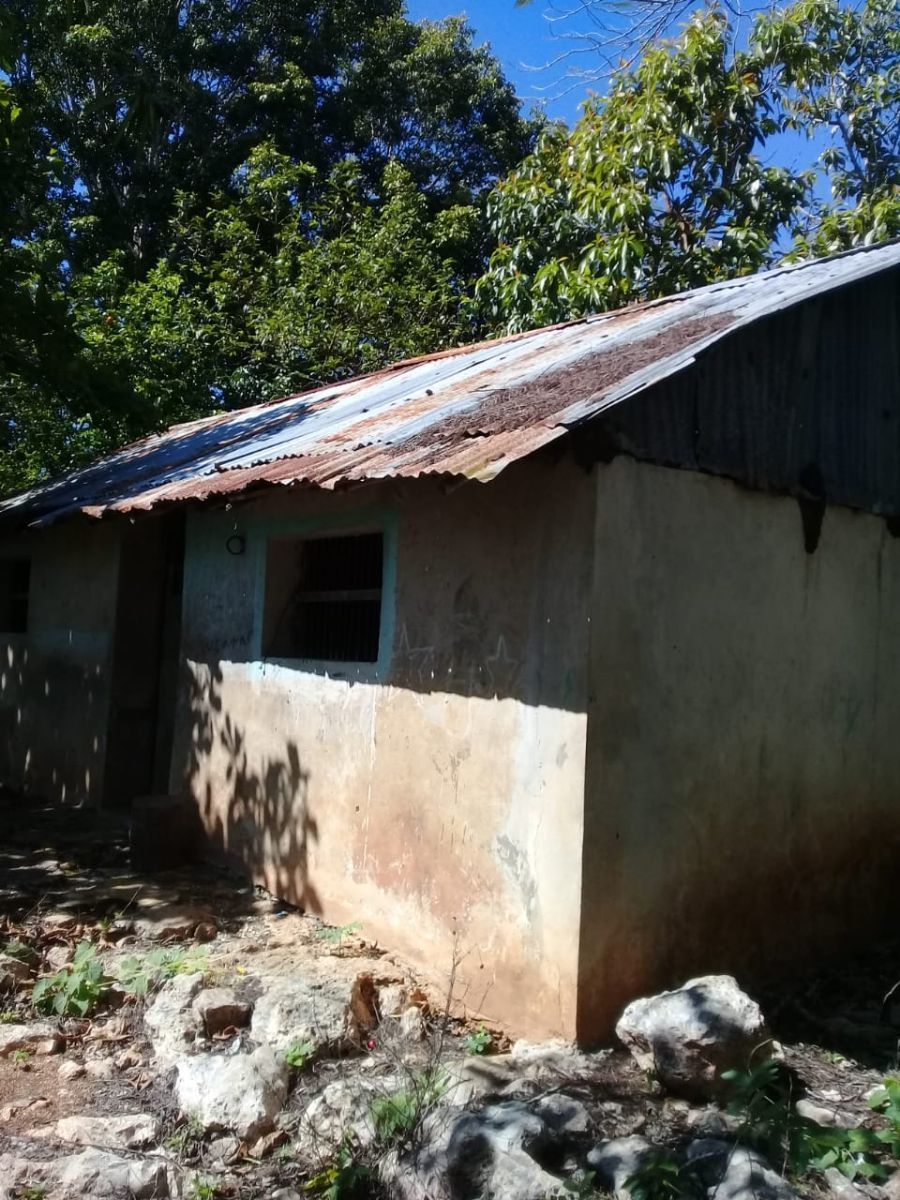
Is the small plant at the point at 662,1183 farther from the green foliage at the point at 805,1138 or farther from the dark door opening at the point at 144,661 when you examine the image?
the dark door opening at the point at 144,661

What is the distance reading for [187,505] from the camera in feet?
22.2

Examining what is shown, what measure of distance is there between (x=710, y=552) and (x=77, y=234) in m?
15.4

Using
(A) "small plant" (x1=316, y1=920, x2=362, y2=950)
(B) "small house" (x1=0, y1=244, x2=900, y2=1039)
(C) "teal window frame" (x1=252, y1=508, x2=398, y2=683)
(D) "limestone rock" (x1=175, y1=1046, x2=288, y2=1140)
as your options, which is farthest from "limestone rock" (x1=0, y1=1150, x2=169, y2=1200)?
(C) "teal window frame" (x1=252, y1=508, x2=398, y2=683)

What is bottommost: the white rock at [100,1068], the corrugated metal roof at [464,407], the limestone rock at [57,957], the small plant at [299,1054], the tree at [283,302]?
the white rock at [100,1068]

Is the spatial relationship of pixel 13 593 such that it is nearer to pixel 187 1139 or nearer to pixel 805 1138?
pixel 187 1139

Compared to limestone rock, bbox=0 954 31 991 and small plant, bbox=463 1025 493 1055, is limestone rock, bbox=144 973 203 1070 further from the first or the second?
small plant, bbox=463 1025 493 1055

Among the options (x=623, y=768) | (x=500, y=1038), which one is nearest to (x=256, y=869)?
(x=500, y=1038)

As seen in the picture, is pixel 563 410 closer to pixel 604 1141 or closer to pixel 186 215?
pixel 604 1141

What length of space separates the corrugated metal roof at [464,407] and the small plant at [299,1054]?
2220mm

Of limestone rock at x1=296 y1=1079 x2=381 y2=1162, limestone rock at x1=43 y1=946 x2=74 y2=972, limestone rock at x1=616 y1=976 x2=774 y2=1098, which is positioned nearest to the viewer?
limestone rock at x1=296 y1=1079 x2=381 y2=1162

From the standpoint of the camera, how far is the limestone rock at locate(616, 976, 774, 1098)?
368cm

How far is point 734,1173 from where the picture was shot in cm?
312

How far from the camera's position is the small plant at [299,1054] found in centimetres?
394

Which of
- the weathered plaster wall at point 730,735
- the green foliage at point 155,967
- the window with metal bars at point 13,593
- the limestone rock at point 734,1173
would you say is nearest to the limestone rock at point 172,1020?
the green foliage at point 155,967
